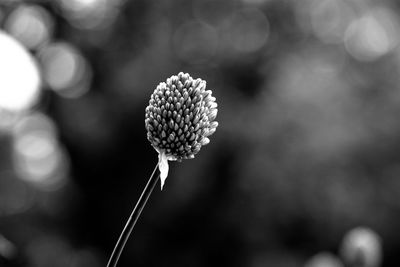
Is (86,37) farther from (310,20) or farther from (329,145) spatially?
(329,145)

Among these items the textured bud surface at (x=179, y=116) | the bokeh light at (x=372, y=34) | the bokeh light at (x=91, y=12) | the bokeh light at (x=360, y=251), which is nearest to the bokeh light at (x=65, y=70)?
the bokeh light at (x=91, y=12)

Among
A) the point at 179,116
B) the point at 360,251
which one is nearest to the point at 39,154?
the point at 360,251

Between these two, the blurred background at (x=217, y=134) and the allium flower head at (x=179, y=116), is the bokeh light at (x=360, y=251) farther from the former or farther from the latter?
the blurred background at (x=217, y=134)

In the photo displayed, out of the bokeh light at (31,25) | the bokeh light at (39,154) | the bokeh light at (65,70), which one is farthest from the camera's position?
the bokeh light at (31,25)

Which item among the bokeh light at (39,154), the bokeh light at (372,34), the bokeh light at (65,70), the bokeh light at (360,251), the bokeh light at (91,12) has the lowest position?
the bokeh light at (39,154)

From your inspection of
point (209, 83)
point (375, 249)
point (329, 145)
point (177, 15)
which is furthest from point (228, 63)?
point (375, 249)

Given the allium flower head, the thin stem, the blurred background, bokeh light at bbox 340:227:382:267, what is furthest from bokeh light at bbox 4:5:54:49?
the thin stem
